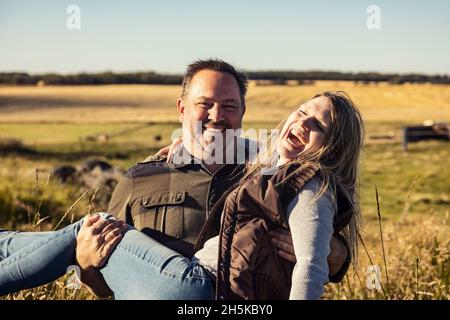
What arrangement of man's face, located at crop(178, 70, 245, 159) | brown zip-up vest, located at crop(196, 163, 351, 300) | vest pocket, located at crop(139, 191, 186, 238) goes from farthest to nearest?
man's face, located at crop(178, 70, 245, 159), vest pocket, located at crop(139, 191, 186, 238), brown zip-up vest, located at crop(196, 163, 351, 300)

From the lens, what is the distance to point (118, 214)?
389 centimetres

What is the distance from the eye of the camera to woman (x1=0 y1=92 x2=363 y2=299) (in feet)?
9.02

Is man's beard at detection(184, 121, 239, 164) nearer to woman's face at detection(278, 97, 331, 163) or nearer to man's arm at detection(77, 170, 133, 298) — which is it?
man's arm at detection(77, 170, 133, 298)

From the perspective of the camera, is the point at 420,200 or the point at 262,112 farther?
the point at 262,112

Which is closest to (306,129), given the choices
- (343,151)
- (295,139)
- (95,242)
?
(295,139)

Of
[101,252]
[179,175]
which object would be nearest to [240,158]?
[179,175]

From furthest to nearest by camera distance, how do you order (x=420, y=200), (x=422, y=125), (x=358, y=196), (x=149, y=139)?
(x=422, y=125), (x=149, y=139), (x=420, y=200), (x=358, y=196)

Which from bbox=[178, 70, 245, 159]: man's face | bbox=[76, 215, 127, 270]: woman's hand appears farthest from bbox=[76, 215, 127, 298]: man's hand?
bbox=[178, 70, 245, 159]: man's face

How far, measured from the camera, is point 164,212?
3668 millimetres

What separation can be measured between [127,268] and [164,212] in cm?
72

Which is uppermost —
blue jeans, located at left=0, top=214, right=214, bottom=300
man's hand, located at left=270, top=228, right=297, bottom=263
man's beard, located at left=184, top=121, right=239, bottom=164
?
man's beard, located at left=184, top=121, right=239, bottom=164

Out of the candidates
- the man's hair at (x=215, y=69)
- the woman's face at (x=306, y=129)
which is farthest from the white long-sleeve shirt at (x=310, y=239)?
the man's hair at (x=215, y=69)
